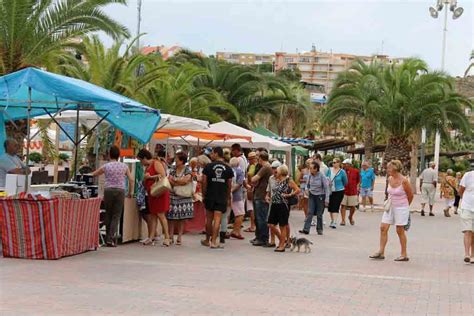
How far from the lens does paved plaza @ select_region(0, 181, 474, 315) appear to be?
8.18 m

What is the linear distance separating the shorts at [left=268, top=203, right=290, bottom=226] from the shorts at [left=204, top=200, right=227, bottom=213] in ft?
2.76

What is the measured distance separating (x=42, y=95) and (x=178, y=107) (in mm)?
13645

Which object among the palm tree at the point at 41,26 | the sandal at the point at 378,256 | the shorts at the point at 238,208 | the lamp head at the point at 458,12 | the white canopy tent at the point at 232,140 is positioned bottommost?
the sandal at the point at 378,256

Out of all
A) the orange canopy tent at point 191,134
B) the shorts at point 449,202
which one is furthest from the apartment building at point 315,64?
the orange canopy tent at point 191,134

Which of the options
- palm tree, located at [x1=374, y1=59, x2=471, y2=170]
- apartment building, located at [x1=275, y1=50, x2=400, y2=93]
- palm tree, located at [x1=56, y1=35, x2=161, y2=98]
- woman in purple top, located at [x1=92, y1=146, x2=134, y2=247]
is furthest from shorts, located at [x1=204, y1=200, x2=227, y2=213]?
apartment building, located at [x1=275, y1=50, x2=400, y2=93]

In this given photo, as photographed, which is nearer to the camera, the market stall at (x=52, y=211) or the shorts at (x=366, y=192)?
the market stall at (x=52, y=211)

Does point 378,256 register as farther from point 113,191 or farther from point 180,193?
point 113,191

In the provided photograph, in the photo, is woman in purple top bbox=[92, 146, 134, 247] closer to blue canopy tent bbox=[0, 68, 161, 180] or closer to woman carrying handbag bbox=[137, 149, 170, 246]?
woman carrying handbag bbox=[137, 149, 170, 246]

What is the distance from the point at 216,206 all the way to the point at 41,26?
8090 mm

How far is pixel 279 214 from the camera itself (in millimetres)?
13758

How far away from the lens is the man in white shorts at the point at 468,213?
1315cm

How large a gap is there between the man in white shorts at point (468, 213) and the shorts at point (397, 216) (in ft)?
3.45

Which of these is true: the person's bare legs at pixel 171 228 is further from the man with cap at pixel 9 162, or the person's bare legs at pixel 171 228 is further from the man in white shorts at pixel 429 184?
the man in white shorts at pixel 429 184

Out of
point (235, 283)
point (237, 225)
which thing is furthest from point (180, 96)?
point (235, 283)
